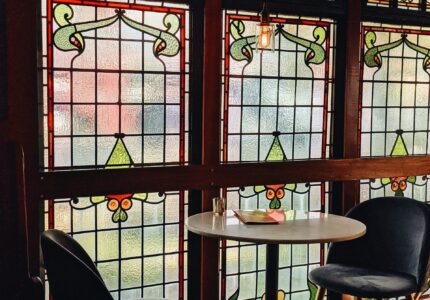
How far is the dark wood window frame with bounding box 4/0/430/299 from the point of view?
10.3 feet

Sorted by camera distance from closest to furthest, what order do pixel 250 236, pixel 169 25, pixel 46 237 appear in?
pixel 46 237 < pixel 250 236 < pixel 169 25

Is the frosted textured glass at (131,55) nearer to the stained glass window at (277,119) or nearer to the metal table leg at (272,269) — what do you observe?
the stained glass window at (277,119)

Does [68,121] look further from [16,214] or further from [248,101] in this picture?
[248,101]

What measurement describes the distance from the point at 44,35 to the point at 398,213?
2.24 meters

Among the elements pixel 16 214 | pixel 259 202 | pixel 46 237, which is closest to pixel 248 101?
pixel 259 202

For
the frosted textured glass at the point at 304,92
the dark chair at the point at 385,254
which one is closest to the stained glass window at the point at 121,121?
the frosted textured glass at the point at 304,92

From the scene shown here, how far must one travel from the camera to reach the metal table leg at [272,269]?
125 inches

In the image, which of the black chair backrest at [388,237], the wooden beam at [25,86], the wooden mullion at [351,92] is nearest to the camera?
the wooden beam at [25,86]

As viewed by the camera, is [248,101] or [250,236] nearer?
[250,236]

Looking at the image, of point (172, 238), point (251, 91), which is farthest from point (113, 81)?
point (172, 238)

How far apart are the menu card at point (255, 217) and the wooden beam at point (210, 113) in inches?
14.7

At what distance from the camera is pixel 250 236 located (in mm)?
2828

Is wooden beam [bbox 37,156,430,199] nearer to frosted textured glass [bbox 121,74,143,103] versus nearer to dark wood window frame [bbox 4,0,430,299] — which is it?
dark wood window frame [bbox 4,0,430,299]

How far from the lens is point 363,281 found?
3.23m
